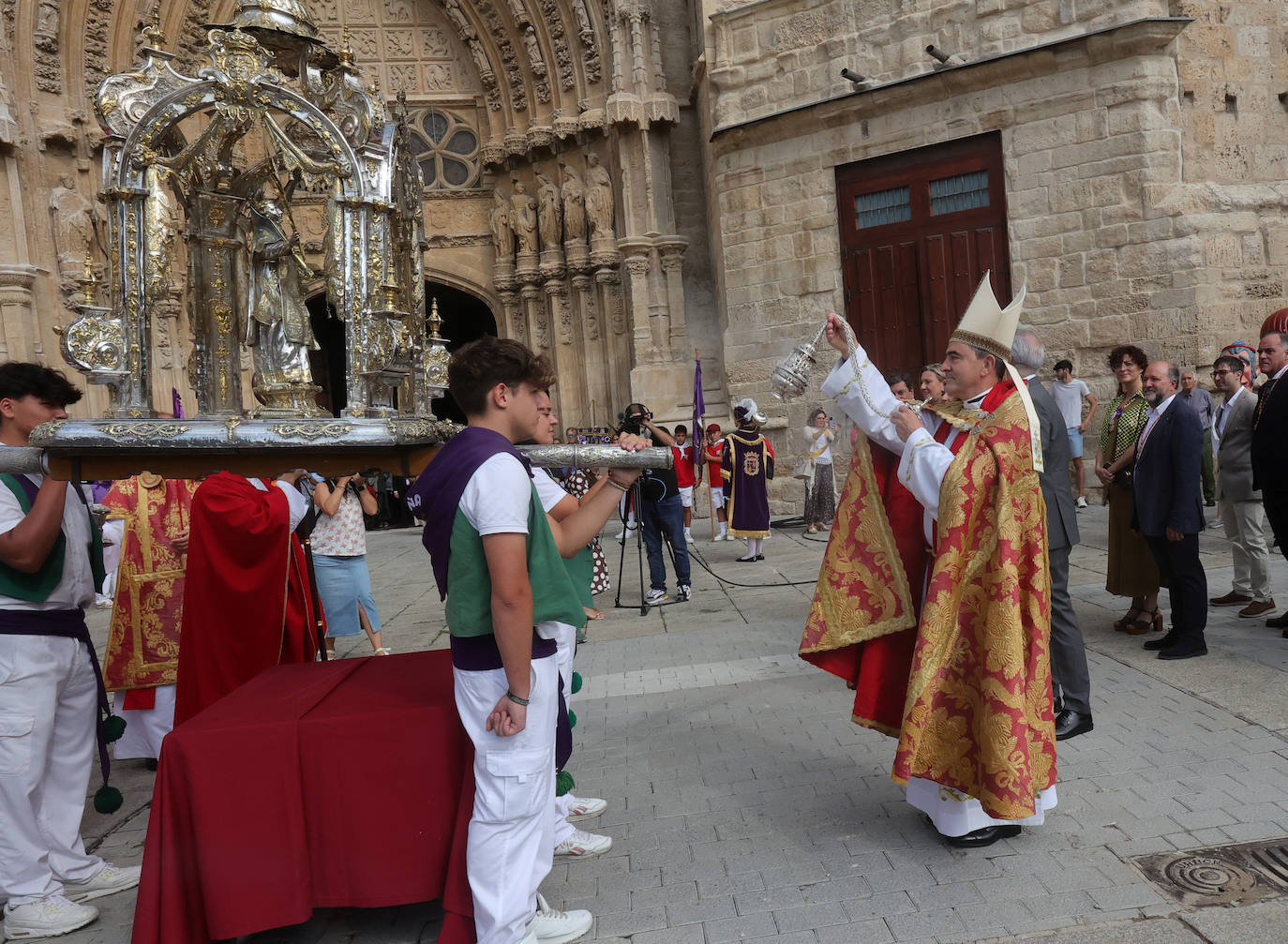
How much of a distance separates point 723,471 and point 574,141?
294 inches

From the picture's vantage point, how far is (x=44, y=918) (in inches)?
120

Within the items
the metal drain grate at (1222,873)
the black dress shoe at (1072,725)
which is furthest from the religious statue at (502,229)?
the metal drain grate at (1222,873)

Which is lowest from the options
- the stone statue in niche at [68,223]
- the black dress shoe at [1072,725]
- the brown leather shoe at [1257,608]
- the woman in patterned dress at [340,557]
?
the black dress shoe at [1072,725]

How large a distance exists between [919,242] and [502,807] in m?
11.5

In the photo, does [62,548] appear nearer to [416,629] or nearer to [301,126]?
[301,126]

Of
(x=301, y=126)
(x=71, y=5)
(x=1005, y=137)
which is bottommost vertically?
(x=301, y=126)

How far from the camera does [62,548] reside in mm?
3299

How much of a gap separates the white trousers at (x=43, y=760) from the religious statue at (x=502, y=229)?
14096mm

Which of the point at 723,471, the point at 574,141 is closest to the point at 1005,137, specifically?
the point at 723,471

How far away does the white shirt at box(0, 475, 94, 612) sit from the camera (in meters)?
3.17

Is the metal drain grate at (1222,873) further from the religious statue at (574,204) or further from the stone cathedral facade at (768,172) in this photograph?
the religious statue at (574,204)

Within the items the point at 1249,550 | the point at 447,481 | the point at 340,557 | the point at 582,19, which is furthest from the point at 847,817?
the point at 582,19

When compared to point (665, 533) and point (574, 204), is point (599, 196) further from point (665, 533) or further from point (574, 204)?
point (665, 533)

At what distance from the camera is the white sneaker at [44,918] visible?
303 centimetres
